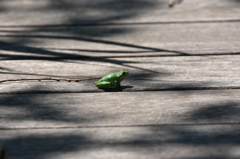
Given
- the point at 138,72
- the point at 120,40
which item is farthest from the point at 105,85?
the point at 120,40

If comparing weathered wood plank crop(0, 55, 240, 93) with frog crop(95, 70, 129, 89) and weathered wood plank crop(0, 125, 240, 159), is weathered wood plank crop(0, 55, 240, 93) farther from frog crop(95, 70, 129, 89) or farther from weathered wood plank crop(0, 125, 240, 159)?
weathered wood plank crop(0, 125, 240, 159)

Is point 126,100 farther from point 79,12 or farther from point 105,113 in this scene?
point 79,12

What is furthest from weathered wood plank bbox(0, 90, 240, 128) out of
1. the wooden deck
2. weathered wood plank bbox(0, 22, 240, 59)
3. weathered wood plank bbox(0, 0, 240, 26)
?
weathered wood plank bbox(0, 0, 240, 26)

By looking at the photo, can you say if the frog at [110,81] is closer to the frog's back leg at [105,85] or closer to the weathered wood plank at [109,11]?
the frog's back leg at [105,85]

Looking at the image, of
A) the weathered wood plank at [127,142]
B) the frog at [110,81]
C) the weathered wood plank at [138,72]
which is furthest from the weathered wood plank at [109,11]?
the weathered wood plank at [127,142]

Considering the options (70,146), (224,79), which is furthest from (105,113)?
(224,79)

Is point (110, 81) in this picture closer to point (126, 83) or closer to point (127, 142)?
point (126, 83)
